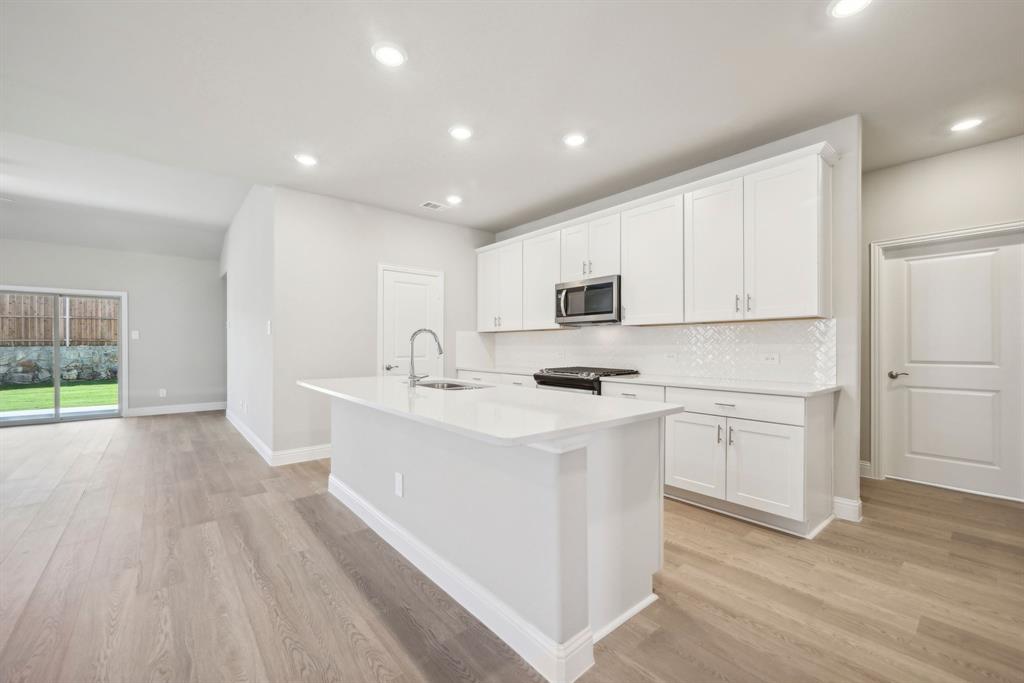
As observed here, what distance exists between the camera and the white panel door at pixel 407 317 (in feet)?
15.3

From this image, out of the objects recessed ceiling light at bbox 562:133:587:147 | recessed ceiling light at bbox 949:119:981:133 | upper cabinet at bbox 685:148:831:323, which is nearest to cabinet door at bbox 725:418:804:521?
upper cabinet at bbox 685:148:831:323

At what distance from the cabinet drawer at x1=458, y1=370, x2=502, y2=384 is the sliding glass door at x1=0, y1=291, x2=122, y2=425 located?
5.28 meters

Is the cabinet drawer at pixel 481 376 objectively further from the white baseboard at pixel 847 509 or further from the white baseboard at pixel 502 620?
the white baseboard at pixel 847 509

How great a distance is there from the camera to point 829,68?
224 centimetres

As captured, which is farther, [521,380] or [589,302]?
[521,380]

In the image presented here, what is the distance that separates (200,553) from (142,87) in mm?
2621

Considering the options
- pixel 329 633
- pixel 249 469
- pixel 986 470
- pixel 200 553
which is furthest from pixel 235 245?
pixel 986 470

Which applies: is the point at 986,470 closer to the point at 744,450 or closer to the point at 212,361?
the point at 744,450

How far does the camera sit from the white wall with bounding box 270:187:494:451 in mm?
3977

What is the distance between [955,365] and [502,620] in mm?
3913

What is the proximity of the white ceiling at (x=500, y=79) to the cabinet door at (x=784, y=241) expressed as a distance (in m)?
0.39

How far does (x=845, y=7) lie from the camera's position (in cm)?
182

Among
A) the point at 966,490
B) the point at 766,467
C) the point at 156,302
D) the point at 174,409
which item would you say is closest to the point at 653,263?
the point at 766,467

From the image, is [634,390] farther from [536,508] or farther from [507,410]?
[536,508]
